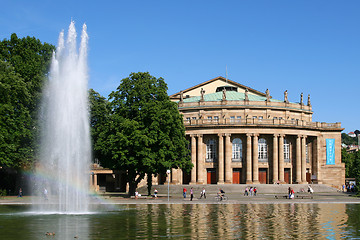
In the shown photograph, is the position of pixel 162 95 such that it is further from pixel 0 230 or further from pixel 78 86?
pixel 0 230

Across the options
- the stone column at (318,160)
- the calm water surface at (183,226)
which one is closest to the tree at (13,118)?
the calm water surface at (183,226)

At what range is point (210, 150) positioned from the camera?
94625 millimetres

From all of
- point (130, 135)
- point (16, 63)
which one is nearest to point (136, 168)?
point (130, 135)

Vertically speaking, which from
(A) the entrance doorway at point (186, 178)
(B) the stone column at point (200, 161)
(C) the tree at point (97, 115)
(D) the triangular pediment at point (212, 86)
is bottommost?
(A) the entrance doorway at point (186, 178)

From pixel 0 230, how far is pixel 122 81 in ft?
138

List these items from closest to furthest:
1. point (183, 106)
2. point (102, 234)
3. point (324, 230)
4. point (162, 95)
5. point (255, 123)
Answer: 1. point (102, 234)
2. point (324, 230)
3. point (162, 95)
4. point (255, 123)
5. point (183, 106)

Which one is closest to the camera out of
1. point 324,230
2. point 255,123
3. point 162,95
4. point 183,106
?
point 324,230

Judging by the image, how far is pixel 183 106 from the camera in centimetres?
9969

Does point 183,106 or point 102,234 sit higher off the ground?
point 183,106

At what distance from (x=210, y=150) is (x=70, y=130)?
57241 mm

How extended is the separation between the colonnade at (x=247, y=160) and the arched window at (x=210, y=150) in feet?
2.37

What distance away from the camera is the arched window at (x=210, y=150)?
94312 millimetres

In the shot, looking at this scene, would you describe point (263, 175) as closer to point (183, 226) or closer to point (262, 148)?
point (262, 148)

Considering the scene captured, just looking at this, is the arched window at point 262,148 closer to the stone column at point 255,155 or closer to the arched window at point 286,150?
the stone column at point 255,155
